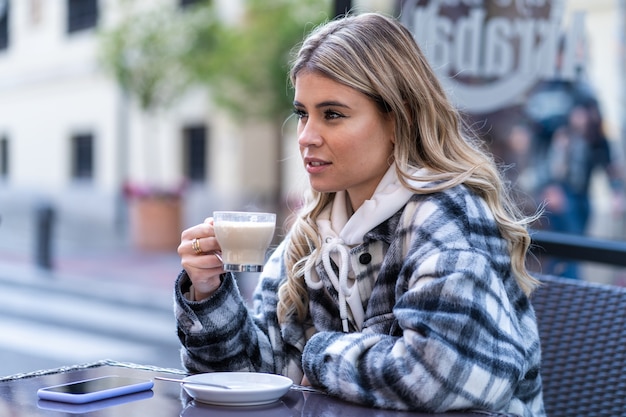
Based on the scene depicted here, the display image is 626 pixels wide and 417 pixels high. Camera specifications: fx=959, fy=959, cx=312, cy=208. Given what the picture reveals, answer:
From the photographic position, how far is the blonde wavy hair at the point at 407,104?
211 cm

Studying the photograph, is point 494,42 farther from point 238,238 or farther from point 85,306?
point 85,306

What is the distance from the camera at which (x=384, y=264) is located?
207 centimetres

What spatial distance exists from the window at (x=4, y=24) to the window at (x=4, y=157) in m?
2.77

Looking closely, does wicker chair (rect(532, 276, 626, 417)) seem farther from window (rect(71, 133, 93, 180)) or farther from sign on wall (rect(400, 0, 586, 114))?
window (rect(71, 133, 93, 180))

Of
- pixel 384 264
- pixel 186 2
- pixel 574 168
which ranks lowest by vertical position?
pixel 384 264

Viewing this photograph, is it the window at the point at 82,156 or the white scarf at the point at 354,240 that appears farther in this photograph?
the window at the point at 82,156

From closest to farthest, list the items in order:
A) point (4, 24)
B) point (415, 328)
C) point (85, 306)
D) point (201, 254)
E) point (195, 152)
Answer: point (415, 328), point (201, 254), point (85, 306), point (195, 152), point (4, 24)

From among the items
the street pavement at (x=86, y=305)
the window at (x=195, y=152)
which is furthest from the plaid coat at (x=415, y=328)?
the window at (x=195, y=152)

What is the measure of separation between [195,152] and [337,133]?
1997cm

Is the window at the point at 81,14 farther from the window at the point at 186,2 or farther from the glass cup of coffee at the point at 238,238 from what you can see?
the glass cup of coffee at the point at 238,238

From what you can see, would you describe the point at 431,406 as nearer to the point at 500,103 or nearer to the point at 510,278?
the point at 510,278

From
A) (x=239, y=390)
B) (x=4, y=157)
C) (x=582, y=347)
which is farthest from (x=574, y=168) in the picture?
(x=4, y=157)

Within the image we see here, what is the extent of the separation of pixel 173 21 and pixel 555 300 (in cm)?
1636

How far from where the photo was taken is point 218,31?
717 inches
